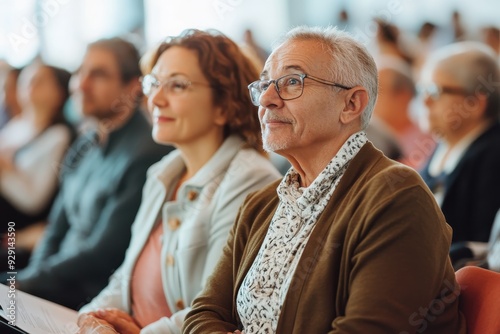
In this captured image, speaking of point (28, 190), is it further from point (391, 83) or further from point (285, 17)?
point (391, 83)

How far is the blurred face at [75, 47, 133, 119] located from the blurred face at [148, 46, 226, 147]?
3.94 feet

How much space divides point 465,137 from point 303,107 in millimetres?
1942

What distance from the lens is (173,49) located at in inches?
88.0

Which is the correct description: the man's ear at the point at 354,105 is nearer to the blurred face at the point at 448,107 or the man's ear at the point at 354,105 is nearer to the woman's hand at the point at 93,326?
the woman's hand at the point at 93,326

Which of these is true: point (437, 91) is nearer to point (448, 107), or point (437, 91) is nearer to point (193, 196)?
point (448, 107)

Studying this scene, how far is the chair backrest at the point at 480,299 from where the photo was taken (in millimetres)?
1438

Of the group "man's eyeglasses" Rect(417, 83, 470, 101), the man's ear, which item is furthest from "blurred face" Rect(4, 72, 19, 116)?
the man's ear

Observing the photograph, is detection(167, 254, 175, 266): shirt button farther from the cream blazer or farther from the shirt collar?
the shirt collar

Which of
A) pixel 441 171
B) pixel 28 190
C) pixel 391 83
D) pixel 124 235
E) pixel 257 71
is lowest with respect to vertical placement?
pixel 28 190

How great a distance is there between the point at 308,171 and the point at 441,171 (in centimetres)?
181

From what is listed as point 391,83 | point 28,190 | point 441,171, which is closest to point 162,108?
point 441,171

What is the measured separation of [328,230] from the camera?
1500mm

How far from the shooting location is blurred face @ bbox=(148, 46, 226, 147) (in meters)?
2.21

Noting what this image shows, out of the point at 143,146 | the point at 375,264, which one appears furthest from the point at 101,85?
the point at 375,264
